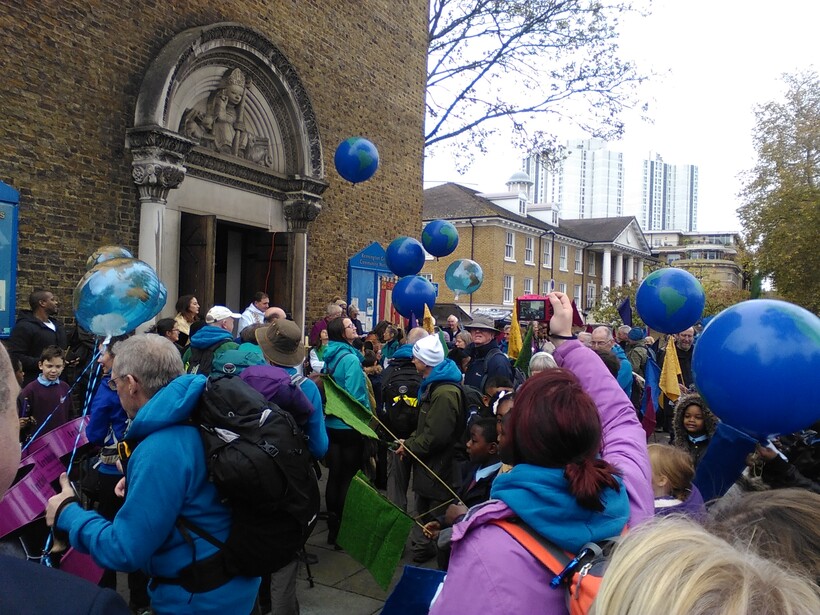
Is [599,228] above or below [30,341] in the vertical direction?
above

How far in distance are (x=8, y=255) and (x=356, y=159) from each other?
5.36 meters

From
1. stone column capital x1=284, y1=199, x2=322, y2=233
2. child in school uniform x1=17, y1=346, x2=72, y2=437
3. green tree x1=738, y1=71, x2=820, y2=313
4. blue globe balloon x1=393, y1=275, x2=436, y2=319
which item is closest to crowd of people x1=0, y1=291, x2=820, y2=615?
child in school uniform x1=17, y1=346, x2=72, y2=437

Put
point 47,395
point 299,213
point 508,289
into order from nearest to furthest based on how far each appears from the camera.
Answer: point 47,395
point 299,213
point 508,289

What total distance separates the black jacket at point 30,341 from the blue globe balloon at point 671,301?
574cm

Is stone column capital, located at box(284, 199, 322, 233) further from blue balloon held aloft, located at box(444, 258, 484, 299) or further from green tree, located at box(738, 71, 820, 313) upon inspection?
green tree, located at box(738, 71, 820, 313)

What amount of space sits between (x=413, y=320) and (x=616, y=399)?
27.7ft

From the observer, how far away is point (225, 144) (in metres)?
11.2

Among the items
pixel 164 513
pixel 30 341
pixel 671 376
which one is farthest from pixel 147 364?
pixel 671 376

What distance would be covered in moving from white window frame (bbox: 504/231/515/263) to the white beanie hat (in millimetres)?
34130

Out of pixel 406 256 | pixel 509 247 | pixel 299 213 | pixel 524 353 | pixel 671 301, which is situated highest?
pixel 509 247

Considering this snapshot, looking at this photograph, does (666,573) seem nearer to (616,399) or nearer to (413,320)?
(616,399)

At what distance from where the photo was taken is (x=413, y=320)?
35.8 feet

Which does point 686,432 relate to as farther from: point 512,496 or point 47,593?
point 47,593

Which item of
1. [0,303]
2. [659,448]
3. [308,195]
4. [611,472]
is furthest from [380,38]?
[611,472]
